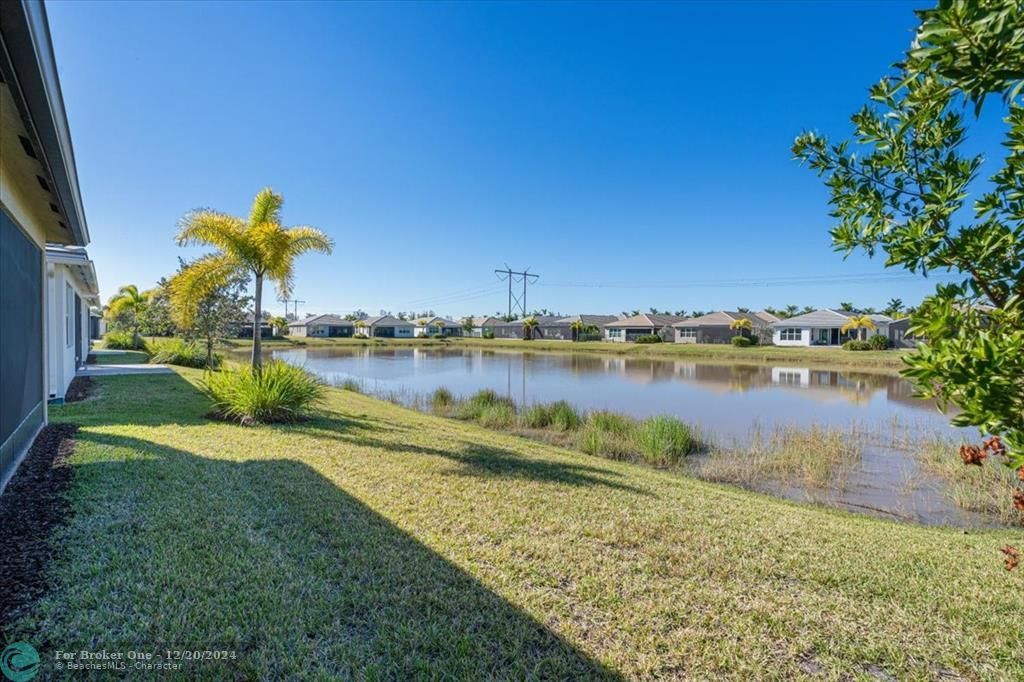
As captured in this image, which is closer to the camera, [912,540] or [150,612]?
[150,612]

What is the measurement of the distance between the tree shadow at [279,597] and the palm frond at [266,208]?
6750 millimetres

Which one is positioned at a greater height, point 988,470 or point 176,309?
point 176,309

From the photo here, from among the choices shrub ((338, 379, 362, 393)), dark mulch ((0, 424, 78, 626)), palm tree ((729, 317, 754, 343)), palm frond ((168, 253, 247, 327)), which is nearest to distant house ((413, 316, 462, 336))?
palm tree ((729, 317, 754, 343))

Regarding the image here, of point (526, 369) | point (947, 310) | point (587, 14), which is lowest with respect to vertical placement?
point (526, 369)

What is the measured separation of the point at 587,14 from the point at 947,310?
1354cm

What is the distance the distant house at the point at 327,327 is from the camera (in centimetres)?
8106

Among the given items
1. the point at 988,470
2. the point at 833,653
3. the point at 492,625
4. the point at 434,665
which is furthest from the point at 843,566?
the point at 988,470

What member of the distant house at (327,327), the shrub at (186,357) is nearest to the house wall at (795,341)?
the shrub at (186,357)

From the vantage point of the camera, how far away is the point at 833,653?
2.79 m

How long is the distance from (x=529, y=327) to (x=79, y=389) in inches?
2477

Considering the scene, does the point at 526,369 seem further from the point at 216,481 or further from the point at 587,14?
the point at 216,481

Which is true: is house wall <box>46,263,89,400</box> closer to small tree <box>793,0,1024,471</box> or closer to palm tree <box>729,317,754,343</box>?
small tree <box>793,0,1024,471</box>

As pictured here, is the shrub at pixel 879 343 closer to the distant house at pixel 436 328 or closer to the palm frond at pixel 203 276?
the palm frond at pixel 203 276

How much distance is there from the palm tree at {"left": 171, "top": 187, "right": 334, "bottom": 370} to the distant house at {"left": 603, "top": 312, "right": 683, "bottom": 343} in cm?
5446
